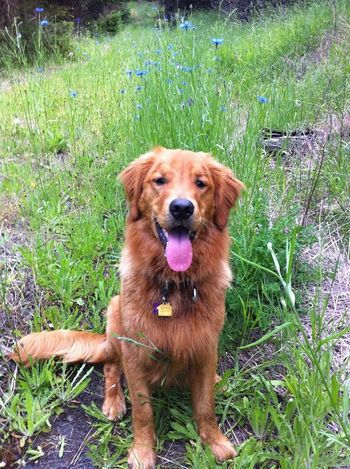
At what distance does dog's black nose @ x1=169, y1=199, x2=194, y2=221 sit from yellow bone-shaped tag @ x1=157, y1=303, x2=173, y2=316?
425 mm

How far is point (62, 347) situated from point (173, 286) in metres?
0.77

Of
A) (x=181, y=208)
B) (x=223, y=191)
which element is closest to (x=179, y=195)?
(x=181, y=208)

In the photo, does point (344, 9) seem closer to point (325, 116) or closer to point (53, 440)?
point (325, 116)

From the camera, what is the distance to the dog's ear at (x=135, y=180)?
2137mm

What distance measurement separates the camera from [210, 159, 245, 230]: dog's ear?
2.11m

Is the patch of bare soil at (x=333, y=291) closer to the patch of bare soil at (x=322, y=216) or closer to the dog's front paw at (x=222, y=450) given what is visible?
the patch of bare soil at (x=322, y=216)

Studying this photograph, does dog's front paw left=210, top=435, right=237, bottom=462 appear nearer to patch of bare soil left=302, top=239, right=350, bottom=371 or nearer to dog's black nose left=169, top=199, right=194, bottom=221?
patch of bare soil left=302, top=239, right=350, bottom=371

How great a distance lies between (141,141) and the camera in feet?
11.4

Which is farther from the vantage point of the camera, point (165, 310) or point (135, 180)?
point (135, 180)

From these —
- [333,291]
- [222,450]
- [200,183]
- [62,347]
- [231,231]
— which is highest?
[200,183]

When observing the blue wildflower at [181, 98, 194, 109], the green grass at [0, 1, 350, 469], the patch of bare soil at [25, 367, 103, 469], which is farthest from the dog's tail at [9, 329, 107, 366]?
the blue wildflower at [181, 98, 194, 109]

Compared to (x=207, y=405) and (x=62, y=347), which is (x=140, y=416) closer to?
(x=207, y=405)

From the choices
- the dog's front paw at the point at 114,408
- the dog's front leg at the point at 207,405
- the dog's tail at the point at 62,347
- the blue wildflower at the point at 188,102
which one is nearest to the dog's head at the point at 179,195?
the dog's front leg at the point at 207,405

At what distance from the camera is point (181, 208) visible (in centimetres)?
Answer: 181
